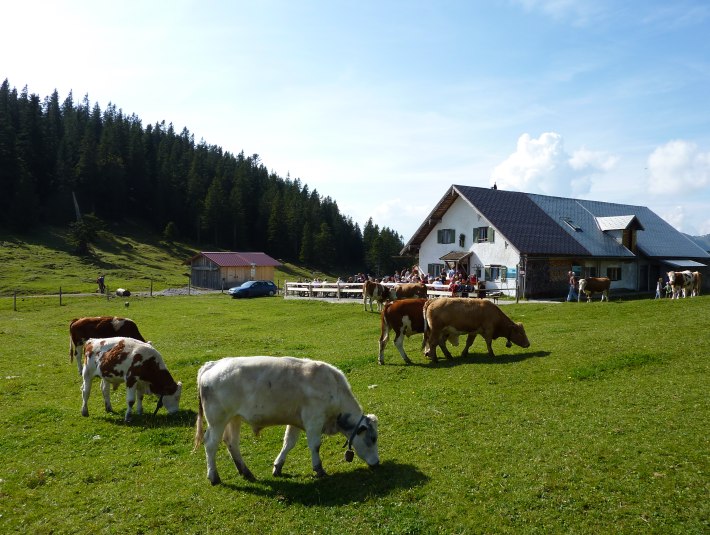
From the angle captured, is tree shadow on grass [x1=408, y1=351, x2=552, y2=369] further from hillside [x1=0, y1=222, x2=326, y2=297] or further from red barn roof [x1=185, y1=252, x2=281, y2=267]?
red barn roof [x1=185, y1=252, x2=281, y2=267]

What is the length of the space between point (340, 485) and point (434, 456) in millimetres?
1657

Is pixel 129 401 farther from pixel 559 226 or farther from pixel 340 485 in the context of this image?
pixel 559 226

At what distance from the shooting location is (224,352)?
19.0m

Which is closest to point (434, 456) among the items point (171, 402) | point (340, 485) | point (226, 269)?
point (340, 485)

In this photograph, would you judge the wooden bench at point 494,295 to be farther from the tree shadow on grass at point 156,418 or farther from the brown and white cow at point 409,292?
the tree shadow on grass at point 156,418

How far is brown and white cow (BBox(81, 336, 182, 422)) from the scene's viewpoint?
11734 mm

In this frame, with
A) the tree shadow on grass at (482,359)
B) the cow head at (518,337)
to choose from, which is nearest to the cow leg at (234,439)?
the tree shadow on grass at (482,359)

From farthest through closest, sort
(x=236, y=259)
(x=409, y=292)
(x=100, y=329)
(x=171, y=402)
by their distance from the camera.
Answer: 1. (x=236, y=259)
2. (x=409, y=292)
3. (x=100, y=329)
4. (x=171, y=402)

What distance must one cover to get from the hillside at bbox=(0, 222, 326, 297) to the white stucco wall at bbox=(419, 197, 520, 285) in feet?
109

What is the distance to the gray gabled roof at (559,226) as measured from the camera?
1592 inches

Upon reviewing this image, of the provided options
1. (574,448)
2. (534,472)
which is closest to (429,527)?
(534,472)

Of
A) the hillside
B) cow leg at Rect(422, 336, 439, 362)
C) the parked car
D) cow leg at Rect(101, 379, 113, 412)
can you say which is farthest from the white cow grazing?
the hillside

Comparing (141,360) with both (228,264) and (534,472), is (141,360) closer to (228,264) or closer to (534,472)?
(534,472)

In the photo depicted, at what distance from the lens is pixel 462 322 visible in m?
15.8
